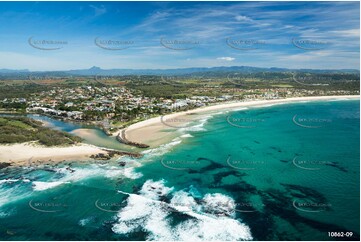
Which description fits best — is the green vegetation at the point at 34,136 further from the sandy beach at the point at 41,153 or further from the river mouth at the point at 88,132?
the river mouth at the point at 88,132

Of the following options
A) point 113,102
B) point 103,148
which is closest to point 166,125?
point 103,148

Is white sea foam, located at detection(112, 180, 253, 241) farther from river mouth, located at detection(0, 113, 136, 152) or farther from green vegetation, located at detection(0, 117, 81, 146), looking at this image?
green vegetation, located at detection(0, 117, 81, 146)

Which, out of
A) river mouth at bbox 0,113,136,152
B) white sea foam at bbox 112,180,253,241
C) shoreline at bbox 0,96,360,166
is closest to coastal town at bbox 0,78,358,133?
river mouth at bbox 0,113,136,152

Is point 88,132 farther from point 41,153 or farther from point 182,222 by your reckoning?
point 182,222

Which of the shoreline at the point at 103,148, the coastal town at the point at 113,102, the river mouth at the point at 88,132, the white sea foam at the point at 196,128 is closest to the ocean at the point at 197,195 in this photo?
the shoreline at the point at 103,148

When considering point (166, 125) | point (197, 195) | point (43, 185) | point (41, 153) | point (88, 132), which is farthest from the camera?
point (166, 125)
